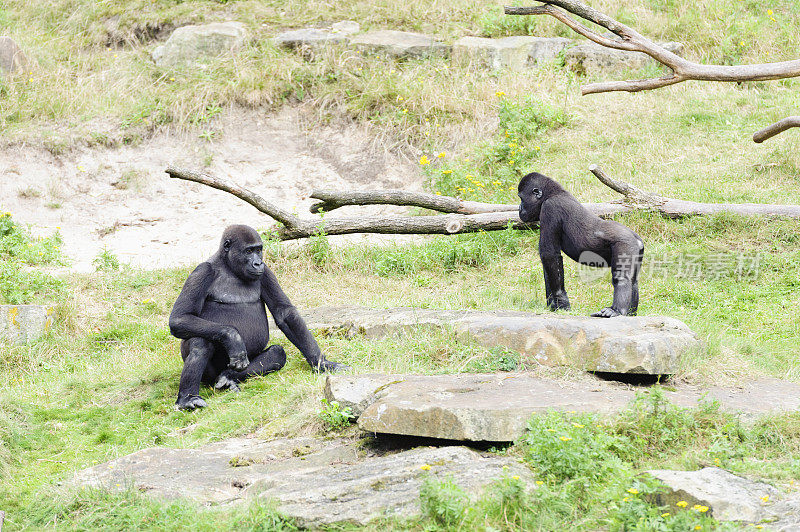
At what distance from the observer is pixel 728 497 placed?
141 inches

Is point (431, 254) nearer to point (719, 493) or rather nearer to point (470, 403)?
point (470, 403)

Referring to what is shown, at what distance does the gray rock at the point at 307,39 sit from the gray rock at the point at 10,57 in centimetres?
427

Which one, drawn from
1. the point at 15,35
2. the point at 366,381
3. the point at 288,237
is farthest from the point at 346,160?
the point at 366,381

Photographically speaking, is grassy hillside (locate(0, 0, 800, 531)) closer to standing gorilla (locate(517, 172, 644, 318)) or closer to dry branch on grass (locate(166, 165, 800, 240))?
dry branch on grass (locate(166, 165, 800, 240))

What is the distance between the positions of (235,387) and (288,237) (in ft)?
12.8

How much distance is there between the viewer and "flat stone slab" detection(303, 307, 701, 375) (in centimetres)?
533

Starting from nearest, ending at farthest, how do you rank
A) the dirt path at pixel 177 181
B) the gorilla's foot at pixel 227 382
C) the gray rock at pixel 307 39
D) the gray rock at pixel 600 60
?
the gorilla's foot at pixel 227 382, the dirt path at pixel 177 181, the gray rock at pixel 600 60, the gray rock at pixel 307 39

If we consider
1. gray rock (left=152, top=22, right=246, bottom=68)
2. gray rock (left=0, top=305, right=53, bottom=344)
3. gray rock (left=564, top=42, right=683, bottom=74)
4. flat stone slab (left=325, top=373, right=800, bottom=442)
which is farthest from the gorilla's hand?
gray rock (left=152, top=22, right=246, bottom=68)

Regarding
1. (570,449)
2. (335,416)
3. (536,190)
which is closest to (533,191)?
(536,190)

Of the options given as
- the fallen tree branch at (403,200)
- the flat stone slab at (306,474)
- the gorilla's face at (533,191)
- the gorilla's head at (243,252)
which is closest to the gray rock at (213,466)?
the flat stone slab at (306,474)

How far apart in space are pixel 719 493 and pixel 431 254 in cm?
657

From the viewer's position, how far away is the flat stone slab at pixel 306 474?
3982 mm

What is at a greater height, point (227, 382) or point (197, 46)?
point (197, 46)

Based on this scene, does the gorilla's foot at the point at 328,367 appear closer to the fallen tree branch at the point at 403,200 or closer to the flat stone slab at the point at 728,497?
the flat stone slab at the point at 728,497
